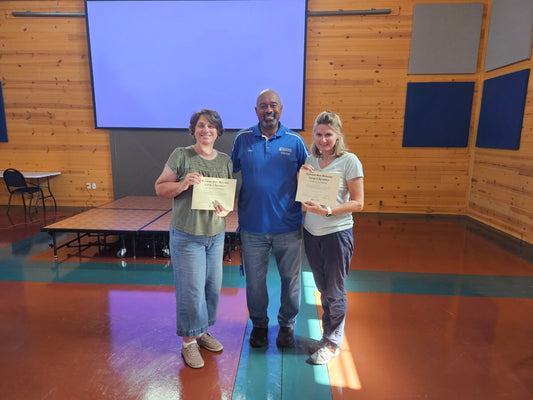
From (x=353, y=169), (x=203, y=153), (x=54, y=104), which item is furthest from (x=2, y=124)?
(x=353, y=169)

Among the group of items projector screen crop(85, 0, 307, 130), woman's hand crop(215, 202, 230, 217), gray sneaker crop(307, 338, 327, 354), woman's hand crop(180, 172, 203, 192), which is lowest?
gray sneaker crop(307, 338, 327, 354)

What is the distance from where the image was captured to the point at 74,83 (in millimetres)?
5969

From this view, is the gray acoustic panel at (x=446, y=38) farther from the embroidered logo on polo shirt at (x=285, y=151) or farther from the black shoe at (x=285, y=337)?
the black shoe at (x=285, y=337)

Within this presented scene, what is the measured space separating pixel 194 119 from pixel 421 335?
214 centimetres

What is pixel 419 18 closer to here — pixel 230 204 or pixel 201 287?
pixel 230 204

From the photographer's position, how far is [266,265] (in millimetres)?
2086

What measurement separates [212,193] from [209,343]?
103 cm

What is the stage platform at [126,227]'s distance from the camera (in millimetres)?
3574

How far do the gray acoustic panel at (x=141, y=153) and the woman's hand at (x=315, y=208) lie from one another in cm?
405

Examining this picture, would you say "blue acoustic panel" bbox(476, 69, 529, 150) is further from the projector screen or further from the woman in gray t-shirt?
the woman in gray t-shirt

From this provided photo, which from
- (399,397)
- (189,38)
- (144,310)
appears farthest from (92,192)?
(399,397)

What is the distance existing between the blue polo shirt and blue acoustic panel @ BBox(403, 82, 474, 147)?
4.46m

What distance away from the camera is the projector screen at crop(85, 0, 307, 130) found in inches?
215

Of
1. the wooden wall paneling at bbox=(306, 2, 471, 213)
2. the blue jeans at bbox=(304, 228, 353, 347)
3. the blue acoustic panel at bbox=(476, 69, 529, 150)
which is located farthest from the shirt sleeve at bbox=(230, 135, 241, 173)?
the blue acoustic panel at bbox=(476, 69, 529, 150)
